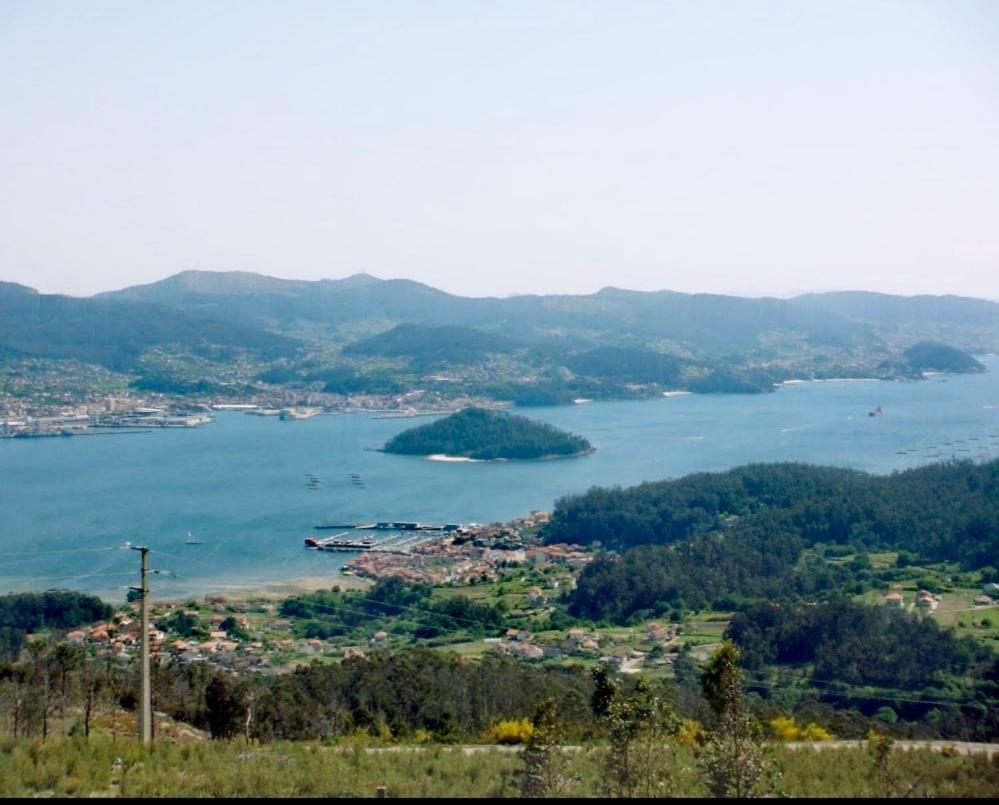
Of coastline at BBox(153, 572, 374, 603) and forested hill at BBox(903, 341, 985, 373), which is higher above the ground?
forested hill at BBox(903, 341, 985, 373)

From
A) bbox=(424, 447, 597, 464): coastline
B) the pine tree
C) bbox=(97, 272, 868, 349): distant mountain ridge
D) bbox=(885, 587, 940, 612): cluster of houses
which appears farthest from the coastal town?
the pine tree

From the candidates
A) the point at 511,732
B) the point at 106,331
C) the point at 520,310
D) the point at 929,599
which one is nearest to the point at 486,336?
the point at 106,331

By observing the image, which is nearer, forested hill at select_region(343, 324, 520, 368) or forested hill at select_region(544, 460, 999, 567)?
forested hill at select_region(544, 460, 999, 567)

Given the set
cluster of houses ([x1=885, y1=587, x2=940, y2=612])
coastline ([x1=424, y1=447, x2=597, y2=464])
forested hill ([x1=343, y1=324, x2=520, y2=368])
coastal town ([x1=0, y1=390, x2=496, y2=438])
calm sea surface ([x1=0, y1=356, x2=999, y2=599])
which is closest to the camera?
cluster of houses ([x1=885, y1=587, x2=940, y2=612])

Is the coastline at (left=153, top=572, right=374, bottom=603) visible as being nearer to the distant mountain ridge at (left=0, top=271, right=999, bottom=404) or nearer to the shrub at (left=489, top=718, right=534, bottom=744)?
the shrub at (left=489, top=718, right=534, bottom=744)

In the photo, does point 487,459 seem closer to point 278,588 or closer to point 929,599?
point 278,588

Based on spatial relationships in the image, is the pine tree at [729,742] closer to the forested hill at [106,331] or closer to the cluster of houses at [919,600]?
the cluster of houses at [919,600]

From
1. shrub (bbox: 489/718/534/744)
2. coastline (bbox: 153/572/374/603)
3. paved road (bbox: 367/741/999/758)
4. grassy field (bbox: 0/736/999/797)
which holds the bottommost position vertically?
coastline (bbox: 153/572/374/603)
